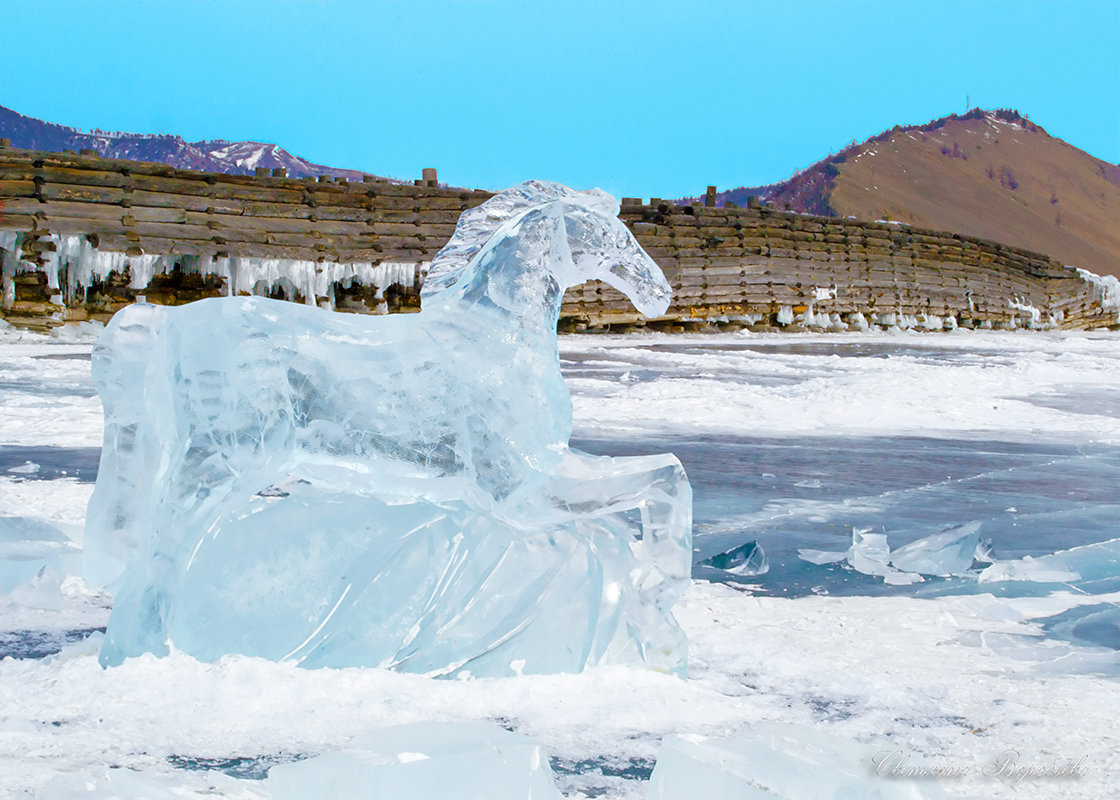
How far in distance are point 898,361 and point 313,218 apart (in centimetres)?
1092

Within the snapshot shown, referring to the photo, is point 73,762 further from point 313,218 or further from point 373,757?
point 313,218

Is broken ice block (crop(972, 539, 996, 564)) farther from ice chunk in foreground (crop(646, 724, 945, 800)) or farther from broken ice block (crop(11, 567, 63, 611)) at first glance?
broken ice block (crop(11, 567, 63, 611))

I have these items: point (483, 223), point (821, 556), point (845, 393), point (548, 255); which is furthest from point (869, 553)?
point (845, 393)

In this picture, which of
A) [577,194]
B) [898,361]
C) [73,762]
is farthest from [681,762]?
[898,361]

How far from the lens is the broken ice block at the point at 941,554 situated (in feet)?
11.7

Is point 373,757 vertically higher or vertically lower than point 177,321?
lower

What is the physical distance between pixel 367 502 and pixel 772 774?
1.33m

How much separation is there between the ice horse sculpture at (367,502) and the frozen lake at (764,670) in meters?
0.10

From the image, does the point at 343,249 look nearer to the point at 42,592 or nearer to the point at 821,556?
the point at 821,556

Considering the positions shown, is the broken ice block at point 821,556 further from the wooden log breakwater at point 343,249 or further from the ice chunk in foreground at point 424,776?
the wooden log breakwater at point 343,249

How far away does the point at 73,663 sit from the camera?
2477 millimetres

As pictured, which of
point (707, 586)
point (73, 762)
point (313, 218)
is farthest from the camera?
point (313, 218)

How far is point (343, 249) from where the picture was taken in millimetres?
19578

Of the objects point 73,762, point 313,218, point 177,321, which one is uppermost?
point 313,218
